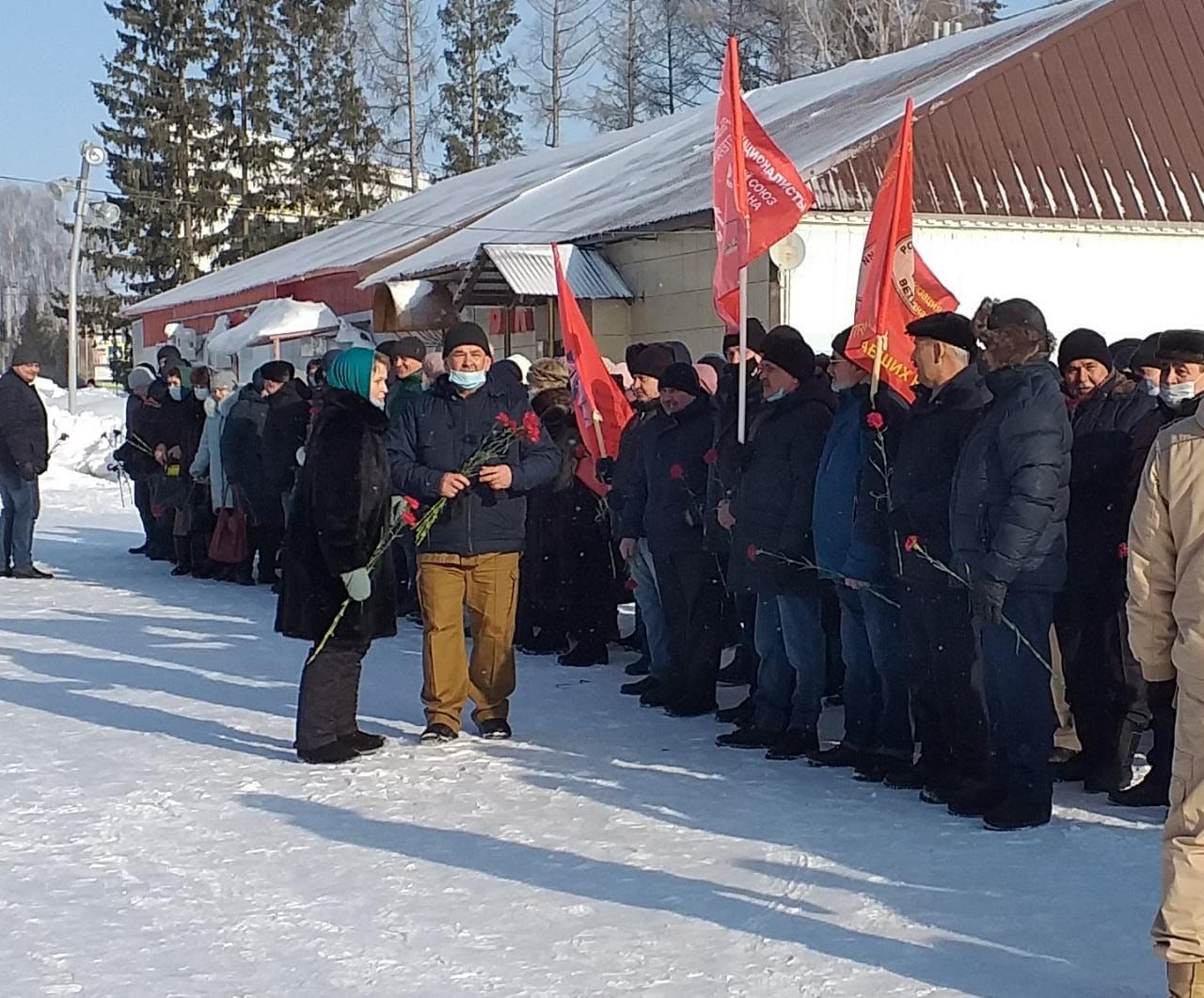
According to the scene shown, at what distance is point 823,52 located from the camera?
136ft

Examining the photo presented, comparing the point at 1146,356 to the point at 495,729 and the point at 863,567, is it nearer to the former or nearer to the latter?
the point at 863,567

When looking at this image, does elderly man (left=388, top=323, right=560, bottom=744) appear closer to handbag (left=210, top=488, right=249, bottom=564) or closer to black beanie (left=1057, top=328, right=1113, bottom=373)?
black beanie (left=1057, top=328, right=1113, bottom=373)

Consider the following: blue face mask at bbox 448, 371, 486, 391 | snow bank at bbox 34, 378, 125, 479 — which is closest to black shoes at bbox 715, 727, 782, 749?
blue face mask at bbox 448, 371, 486, 391

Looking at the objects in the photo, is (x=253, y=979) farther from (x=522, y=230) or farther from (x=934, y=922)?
(x=522, y=230)

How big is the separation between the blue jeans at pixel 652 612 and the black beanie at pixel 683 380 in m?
0.86

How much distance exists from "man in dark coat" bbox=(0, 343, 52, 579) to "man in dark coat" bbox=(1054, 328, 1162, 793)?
32.1 feet

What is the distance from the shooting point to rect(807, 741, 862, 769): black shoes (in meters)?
6.99

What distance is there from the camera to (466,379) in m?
7.54

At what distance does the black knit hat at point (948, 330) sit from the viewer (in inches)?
243

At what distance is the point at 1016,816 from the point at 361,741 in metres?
2.99

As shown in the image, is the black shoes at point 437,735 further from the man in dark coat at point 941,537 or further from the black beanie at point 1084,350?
the black beanie at point 1084,350

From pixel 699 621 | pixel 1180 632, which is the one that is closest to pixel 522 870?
pixel 1180 632

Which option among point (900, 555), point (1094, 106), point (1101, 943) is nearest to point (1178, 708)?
point (1101, 943)

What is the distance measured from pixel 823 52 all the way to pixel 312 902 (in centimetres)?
3902
